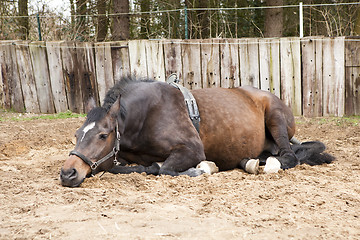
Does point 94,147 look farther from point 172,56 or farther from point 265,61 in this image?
point 265,61

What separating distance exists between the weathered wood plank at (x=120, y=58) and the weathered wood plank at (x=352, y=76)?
14.8 ft

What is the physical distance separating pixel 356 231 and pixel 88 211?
1.88m

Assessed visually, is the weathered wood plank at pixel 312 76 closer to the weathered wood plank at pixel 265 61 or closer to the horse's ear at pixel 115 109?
the weathered wood plank at pixel 265 61

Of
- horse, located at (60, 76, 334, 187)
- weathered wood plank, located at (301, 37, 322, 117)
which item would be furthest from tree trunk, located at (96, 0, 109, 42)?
horse, located at (60, 76, 334, 187)

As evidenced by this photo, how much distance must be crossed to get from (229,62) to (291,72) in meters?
1.27

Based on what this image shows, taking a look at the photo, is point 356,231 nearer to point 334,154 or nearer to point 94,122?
point 94,122

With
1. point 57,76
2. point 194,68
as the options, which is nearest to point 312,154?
point 194,68

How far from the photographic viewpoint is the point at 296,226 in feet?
9.85

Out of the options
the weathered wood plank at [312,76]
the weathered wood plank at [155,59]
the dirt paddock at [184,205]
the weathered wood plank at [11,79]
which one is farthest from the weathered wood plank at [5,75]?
the weathered wood plank at [312,76]

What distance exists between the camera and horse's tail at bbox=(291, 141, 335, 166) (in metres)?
5.62

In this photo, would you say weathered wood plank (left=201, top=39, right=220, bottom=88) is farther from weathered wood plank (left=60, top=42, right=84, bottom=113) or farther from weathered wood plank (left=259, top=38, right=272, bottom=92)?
weathered wood plank (left=60, top=42, right=84, bottom=113)

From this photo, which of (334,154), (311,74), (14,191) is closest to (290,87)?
(311,74)

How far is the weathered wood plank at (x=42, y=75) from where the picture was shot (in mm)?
10180

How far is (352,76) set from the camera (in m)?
8.77
